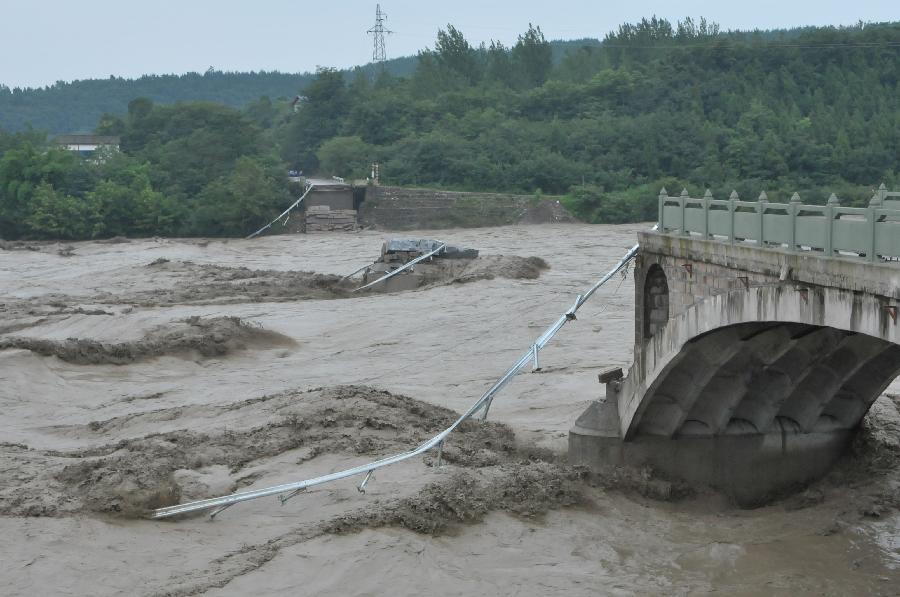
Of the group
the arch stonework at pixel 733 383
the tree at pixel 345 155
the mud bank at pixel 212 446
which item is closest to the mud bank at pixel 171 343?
the mud bank at pixel 212 446

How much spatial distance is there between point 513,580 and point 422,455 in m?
4.19

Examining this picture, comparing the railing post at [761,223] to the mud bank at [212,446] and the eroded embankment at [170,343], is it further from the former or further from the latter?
the eroded embankment at [170,343]

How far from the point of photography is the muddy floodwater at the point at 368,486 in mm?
14992

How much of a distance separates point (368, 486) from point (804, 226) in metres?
7.27

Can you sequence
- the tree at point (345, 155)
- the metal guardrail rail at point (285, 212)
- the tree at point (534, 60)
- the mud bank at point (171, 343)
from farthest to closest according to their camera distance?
the tree at point (534, 60)
the tree at point (345, 155)
the metal guardrail rail at point (285, 212)
the mud bank at point (171, 343)

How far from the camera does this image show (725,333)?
1600 cm

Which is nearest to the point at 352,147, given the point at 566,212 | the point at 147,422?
the point at 566,212

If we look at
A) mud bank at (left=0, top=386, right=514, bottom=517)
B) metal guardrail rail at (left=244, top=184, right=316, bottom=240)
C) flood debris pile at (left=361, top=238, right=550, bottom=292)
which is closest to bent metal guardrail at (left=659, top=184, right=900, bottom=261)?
mud bank at (left=0, top=386, right=514, bottom=517)

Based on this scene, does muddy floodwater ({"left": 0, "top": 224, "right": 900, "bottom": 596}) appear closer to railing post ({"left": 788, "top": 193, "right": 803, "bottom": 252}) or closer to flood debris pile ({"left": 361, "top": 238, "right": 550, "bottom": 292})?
railing post ({"left": 788, "top": 193, "right": 803, "bottom": 252})

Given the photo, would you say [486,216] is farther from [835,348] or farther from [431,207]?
[835,348]

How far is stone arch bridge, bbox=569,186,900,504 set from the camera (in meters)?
13.0

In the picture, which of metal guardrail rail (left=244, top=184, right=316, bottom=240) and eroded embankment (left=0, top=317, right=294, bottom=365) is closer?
eroded embankment (left=0, top=317, right=294, bottom=365)

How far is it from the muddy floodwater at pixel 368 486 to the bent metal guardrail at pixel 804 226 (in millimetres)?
3956

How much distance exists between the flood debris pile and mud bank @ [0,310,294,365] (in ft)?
37.3
